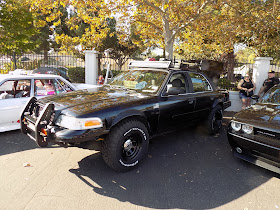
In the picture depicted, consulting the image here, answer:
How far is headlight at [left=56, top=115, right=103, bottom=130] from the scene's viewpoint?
116 inches

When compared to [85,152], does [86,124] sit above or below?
above

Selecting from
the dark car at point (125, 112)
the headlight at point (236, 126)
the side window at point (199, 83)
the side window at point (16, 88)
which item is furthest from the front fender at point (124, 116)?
the side window at point (16, 88)

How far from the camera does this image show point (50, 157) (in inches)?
157

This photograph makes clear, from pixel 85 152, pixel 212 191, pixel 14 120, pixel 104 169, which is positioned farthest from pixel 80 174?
pixel 14 120

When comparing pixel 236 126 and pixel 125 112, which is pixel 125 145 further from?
pixel 236 126

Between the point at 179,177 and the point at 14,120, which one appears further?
the point at 14,120

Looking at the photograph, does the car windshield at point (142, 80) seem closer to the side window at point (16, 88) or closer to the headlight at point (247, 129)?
the headlight at point (247, 129)

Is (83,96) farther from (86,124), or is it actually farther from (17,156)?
(17,156)

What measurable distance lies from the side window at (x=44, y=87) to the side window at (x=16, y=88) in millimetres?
199

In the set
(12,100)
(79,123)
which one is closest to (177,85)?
(79,123)

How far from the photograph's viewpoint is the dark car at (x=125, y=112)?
3.02m

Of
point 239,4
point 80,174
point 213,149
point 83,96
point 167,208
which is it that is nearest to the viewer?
point 167,208

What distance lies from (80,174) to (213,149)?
2.83m

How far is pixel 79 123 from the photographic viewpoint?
9.68ft
